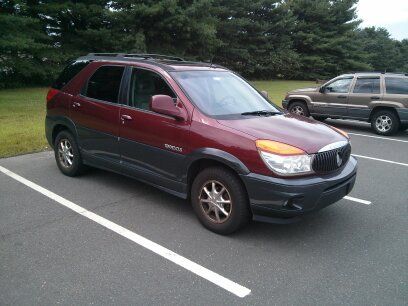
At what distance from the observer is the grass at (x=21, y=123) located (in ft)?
26.2

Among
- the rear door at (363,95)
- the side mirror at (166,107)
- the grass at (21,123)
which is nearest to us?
the side mirror at (166,107)

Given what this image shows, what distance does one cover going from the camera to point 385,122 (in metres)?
11.2

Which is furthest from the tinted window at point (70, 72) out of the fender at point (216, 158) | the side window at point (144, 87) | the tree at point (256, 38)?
the tree at point (256, 38)

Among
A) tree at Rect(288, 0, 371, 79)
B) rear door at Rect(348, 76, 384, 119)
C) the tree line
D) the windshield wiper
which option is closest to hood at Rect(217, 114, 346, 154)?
the windshield wiper

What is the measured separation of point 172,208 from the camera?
16.7 feet

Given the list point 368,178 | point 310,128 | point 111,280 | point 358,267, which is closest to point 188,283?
point 111,280

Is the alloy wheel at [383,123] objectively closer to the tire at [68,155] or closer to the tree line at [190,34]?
the tree line at [190,34]

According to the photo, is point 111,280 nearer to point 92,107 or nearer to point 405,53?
point 92,107

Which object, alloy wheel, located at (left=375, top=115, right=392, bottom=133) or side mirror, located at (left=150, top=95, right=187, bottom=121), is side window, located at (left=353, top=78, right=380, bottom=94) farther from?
side mirror, located at (left=150, top=95, right=187, bottom=121)

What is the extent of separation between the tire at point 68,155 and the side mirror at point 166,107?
6.93ft

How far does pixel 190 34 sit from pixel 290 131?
68.3 ft

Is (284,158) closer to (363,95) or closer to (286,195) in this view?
(286,195)

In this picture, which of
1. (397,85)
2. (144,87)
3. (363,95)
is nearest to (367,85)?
(363,95)

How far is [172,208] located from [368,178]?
3.60 m
